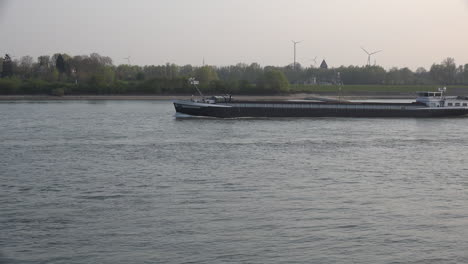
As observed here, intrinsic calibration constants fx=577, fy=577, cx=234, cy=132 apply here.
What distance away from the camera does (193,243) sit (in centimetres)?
1145

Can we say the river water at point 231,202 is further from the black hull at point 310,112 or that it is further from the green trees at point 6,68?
the green trees at point 6,68

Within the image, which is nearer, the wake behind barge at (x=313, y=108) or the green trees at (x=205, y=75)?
the wake behind barge at (x=313, y=108)

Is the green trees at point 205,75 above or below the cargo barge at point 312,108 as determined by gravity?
above

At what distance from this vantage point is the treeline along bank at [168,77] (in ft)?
305

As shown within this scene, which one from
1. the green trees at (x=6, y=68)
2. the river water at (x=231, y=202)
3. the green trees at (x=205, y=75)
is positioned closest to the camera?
the river water at (x=231, y=202)

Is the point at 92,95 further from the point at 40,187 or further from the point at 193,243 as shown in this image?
the point at 193,243

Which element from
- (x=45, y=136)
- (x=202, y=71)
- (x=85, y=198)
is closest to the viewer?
(x=85, y=198)

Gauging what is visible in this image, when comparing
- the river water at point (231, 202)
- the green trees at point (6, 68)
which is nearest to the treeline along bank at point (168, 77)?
the green trees at point (6, 68)

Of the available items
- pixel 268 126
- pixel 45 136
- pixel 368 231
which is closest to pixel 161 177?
pixel 368 231

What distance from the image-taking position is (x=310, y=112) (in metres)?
48.8

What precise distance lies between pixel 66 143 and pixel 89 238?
16.7 m

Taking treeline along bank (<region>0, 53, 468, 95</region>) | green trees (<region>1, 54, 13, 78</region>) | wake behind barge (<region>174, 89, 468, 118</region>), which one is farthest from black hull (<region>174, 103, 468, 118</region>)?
green trees (<region>1, 54, 13, 78</region>)

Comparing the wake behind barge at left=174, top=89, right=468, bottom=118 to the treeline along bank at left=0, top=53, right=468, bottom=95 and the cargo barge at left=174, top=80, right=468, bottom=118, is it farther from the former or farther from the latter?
the treeline along bank at left=0, top=53, right=468, bottom=95

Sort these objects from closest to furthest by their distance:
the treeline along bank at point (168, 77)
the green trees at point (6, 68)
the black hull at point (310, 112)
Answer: the black hull at point (310, 112), the treeline along bank at point (168, 77), the green trees at point (6, 68)
